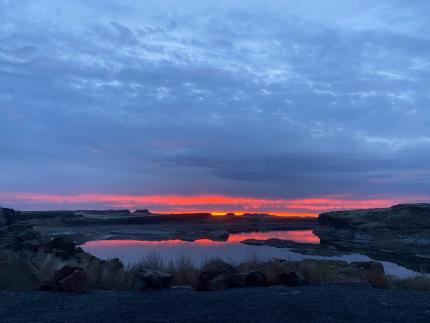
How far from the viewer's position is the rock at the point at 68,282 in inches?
545

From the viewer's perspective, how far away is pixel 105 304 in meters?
11.8

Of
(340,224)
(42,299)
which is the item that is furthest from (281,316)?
(340,224)

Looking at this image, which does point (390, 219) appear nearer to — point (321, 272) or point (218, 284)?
point (321, 272)

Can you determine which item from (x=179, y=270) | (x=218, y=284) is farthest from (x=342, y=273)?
(x=179, y=270)

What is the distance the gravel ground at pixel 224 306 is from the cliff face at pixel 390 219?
4534 cm

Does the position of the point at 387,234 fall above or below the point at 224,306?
above

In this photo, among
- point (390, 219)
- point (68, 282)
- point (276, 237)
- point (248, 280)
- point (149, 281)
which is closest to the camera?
point (68, 282)

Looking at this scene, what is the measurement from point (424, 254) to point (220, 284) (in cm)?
2832

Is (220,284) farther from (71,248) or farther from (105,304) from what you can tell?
(71,248)

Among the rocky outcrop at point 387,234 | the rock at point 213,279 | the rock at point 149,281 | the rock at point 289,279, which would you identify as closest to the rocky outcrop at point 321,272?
the rock at point 289,279

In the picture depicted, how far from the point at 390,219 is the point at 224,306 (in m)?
53.1

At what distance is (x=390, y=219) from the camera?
59781 mm

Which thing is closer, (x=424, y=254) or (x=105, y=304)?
(x=105, y=304)

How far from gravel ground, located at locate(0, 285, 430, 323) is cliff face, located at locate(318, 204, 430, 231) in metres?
45.3
